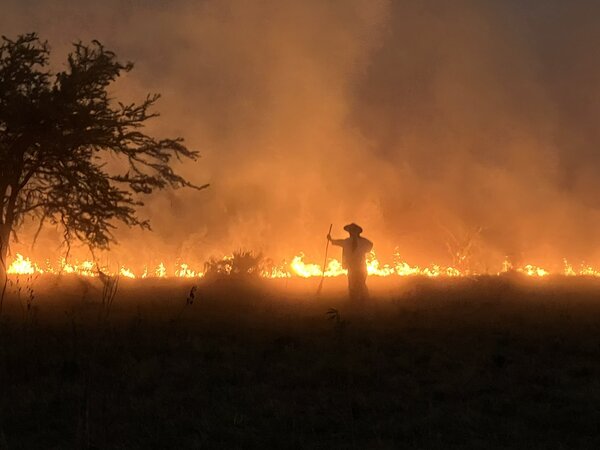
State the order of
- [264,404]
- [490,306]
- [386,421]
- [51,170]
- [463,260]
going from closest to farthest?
[386,421], [264,404], [490,306], [51,170], [463,260]

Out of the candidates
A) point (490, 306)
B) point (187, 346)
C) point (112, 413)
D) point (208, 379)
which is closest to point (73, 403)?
point (112, 413)

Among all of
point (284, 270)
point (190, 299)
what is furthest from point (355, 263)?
point (284, 270)

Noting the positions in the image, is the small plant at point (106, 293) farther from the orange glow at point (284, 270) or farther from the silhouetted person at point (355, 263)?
the orange glow at point (284, 270)

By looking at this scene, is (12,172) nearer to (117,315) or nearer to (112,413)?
(117,315)

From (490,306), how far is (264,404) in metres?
10.6

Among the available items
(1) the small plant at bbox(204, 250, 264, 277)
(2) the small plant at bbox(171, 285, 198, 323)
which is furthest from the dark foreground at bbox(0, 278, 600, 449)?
(1) the small plant at bbox(204, 250, 264, 277)

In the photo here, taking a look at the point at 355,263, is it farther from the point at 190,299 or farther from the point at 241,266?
the point at 241,266

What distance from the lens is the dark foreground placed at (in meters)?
7.35

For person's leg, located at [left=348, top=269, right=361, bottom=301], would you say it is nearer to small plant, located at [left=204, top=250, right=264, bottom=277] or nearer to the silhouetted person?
the silhouetted person

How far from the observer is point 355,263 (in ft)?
61.9

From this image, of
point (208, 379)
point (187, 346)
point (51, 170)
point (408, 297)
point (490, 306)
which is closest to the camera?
point (208, 379)

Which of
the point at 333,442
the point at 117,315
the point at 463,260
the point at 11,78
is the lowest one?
the point at 333,442

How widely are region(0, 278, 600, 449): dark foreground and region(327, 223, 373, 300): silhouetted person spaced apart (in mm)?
1392

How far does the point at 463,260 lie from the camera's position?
47.1m
